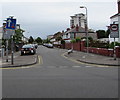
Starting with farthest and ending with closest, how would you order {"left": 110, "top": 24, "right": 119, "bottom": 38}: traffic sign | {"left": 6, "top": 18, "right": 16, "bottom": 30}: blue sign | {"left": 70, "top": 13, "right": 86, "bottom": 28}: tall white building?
1. {"left": 70, "top": 13, "right": 86, "bottom": 28}: tall white building
2. {"left": 110, "top": 24, "right": 119, "bottom": 38}: traffic sign
3. {"left": 6, "top": 18, "right": 16, "bottom": 30}: blue sign

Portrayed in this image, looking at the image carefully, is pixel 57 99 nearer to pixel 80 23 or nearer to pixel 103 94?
pixel 103 94

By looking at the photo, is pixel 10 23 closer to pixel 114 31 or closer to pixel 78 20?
pixel 114 31

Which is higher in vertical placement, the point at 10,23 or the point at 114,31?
the point at 10,23

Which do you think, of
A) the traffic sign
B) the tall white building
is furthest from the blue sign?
the tall white building

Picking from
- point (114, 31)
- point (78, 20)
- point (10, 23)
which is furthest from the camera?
point (78, 20)

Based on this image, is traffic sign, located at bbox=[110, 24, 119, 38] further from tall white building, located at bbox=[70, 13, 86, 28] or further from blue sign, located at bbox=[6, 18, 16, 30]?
tall white building, located at bbox=[70, 13, 86, 28]

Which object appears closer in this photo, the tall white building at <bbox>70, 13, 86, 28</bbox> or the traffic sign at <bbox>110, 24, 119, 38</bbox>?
the traffic sign at <bbox>110, 24, 119, 38</bbox>

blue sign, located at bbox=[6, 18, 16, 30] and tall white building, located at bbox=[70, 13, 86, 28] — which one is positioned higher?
tall white building, located at bbox=[70, 13, 86, 28]

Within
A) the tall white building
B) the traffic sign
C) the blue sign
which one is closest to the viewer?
the blue sign

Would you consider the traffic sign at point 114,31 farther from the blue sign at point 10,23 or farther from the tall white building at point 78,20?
the tall white building at point 78,20

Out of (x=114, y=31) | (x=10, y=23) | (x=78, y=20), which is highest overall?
(x=78, y=20)

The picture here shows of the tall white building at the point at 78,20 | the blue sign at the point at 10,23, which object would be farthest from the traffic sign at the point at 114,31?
the tall white building at the point at 78,20

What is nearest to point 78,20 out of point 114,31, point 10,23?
point 114,31

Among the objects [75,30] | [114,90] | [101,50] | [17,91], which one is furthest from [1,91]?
[75,30]
